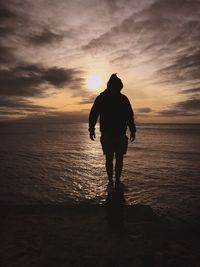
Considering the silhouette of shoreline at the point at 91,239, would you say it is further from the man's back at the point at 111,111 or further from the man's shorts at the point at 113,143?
the man's back at the point at 111,111

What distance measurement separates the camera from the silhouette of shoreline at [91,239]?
288 cm

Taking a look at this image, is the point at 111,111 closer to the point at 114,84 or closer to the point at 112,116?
the point at 112,116

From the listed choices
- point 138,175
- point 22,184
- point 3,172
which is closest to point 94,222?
point 22,184

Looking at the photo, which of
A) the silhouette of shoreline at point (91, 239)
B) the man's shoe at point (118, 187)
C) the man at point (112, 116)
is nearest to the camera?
the silhouette of shoreline at point (91, 239)

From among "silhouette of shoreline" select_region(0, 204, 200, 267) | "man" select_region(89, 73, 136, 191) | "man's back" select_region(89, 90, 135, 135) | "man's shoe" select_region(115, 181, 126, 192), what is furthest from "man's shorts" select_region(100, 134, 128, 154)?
"silhouette of shoreline" select_region(0, 204, 200, 267)

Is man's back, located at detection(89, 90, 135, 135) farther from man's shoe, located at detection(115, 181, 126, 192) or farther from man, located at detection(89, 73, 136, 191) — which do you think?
man's shoe, located at detection(115, 181, 126, 192)

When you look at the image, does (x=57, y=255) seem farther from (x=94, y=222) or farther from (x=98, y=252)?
(x=94, y=222)

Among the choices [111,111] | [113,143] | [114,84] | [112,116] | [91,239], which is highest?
[114,84]

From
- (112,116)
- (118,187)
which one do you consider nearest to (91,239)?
(118,187)

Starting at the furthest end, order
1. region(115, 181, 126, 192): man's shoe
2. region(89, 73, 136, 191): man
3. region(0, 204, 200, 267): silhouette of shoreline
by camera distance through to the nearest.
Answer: region(115, 181, 126, 192): man's shoe, region(89, 73, 136, 191): man, region(0, 204, 200, 267): silhouette of shoreline

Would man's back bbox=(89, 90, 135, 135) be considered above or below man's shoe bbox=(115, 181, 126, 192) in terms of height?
above

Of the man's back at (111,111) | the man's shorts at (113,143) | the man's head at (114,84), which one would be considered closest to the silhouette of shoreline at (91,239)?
the man's shorts at (113,143)

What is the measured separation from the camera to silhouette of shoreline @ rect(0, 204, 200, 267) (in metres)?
2.88

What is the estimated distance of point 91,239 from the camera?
3.38 m
